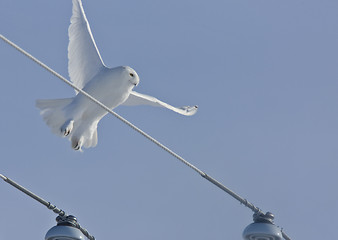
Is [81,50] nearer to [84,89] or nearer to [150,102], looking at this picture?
[84,89]

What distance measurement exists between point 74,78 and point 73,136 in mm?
1456

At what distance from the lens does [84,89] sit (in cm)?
1920

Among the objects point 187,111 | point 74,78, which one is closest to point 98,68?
point 74,78

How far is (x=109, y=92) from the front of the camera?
18.8 meters

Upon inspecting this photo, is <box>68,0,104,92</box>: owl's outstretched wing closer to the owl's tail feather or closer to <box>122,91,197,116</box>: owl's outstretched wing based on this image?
the owl's tail feather

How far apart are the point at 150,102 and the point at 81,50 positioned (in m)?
1.64

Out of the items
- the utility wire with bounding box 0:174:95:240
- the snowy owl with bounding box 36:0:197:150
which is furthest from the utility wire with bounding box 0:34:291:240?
the snowy owl with bounding box 36:0:197:150

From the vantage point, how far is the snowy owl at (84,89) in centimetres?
1884

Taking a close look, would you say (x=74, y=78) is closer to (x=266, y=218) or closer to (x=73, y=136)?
(x=73, y=136)

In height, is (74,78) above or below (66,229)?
above

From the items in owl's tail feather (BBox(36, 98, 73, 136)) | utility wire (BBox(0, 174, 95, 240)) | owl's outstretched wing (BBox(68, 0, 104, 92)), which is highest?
owl's outstretched wing (BBox(68, 0, 104, 92))

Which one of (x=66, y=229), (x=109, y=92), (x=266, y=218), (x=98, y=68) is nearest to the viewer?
(x=66, y=229)

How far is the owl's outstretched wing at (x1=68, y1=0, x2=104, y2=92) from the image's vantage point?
2016 centimetres

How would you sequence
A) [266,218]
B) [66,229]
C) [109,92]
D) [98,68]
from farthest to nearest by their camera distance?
[98,68], [109,92], [266,218], [66,229]
